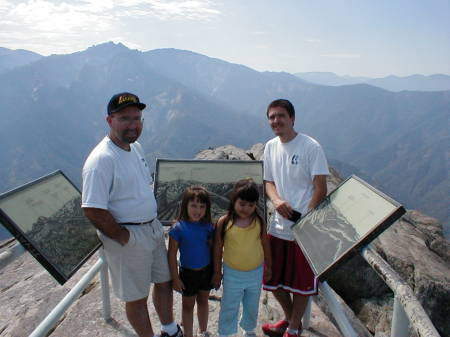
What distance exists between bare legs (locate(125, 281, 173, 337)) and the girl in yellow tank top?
2.19 ft

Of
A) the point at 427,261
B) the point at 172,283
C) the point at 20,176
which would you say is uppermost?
the point at 172,283

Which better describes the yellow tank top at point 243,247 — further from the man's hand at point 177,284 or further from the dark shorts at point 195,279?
the man's hand at point 177,284

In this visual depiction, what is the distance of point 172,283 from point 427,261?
6.22 metres

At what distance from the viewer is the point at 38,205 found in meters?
3.74

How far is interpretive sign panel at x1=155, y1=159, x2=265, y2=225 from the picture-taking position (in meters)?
5.32

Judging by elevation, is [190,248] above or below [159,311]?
above

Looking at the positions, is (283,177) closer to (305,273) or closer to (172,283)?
(305,273)

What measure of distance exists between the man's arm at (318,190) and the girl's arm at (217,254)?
3.90ft

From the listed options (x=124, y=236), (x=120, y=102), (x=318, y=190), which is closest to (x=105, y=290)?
(x=124, y=236)

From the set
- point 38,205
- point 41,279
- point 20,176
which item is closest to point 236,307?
point 38,205

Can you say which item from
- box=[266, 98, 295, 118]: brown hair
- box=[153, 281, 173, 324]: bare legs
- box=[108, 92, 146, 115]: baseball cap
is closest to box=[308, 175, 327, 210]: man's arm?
box=[266, 98, 295, 118]: brown hair

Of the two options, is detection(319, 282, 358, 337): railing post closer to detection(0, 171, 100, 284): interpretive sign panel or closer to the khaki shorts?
the khaki shorts

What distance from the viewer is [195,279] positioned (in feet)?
13.8

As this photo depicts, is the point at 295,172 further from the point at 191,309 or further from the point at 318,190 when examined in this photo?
the point at 191,309
